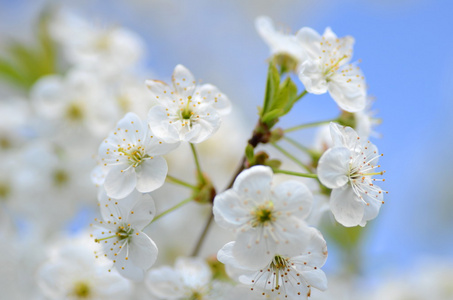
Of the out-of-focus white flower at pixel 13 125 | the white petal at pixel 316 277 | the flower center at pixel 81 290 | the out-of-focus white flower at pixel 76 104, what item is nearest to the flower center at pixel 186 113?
the white petal at pixel 316 277

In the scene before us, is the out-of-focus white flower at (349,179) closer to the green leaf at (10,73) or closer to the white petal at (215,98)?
the white petal at (215,98)

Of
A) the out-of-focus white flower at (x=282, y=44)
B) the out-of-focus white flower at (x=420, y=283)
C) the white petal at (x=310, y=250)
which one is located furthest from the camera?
the out-of-focus white flower at (x=420, y=283)

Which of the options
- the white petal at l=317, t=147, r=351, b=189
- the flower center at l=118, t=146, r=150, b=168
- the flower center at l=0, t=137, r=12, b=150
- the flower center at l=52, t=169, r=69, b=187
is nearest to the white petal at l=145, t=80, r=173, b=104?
the flower center at l=118, t=146, r=150, b=168

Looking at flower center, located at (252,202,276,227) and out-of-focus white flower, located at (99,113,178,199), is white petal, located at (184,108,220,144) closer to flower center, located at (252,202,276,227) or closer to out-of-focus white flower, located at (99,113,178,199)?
out-of-focus white flower, located at (99,113,178,199)

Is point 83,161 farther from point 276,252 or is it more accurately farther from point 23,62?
point 276,252

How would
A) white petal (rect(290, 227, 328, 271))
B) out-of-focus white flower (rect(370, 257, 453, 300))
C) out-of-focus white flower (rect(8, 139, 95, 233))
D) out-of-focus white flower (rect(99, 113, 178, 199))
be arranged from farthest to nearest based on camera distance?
1. out-of-focus white flower (rect(370, 257, 453, 300))
2. out-of-focus white flower (rect(8, 139, 95, 233))
3. out-of-focus white flower (rect(99, 113, 178, 199))
4. white petal (rect(290, 227, 328, 271))

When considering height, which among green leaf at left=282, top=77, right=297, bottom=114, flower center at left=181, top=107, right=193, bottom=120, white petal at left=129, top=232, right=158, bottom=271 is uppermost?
green leaf at left=282, top=77, right=297, bottom=114

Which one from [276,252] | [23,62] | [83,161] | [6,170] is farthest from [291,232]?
[23,62]
